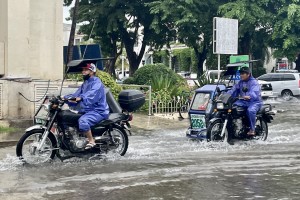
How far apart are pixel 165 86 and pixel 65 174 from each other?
36.3ft

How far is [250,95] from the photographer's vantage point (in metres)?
11.0

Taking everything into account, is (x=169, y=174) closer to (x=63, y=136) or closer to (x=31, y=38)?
(x=63, y=136)

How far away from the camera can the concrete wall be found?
13.6m

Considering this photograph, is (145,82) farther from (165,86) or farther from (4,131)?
(4,131)

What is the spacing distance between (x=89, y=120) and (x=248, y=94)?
3912 millimetres

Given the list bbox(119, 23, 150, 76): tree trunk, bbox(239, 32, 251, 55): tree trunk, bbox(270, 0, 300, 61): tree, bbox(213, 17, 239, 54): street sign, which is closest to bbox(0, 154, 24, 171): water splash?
bbox(213, 17, 239, 54): street sign

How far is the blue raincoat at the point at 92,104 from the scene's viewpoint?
28.4 feet

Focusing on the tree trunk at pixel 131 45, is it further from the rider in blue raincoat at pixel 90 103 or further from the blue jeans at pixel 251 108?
the rider in blue raincoat at pixel 90 103

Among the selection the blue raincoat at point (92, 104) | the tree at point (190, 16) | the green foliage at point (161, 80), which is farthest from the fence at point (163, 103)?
the tree at point (190, 16)

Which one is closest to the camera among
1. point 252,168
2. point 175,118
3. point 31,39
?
point 252,168

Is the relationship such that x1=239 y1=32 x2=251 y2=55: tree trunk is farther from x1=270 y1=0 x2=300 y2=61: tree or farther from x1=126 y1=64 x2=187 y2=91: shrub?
x1=126 y1=64 x2=187 y2=91: shrub

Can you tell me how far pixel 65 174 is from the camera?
780 centimetres

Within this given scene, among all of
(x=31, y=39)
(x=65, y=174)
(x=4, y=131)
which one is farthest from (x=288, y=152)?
(x=31, y=39)

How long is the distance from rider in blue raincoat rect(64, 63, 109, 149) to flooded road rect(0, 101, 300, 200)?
2.11 feet
